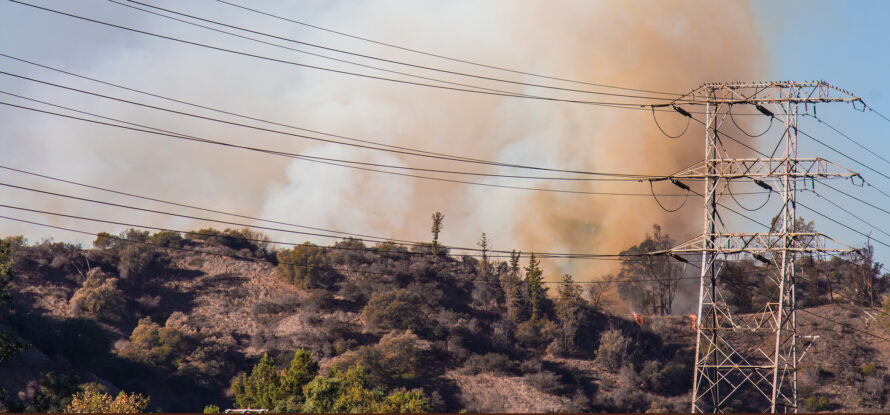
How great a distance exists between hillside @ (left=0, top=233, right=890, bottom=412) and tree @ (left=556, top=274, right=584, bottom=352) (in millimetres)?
238

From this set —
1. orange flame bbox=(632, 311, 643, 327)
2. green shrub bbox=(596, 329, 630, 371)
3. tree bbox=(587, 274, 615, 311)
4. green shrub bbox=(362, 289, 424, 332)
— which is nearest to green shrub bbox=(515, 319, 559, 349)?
green shrub bbox=(596, 329, 630, 371)

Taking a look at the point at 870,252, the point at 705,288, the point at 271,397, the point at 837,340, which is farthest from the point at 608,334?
the point at 705,288

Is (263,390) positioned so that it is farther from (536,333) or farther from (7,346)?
(536,333)

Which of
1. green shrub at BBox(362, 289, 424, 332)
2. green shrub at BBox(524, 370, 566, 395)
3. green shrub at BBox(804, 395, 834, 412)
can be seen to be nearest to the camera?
green shrub at BBox(804, 395, 834, 412)

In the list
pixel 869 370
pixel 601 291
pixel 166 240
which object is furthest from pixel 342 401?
pixel 601 291

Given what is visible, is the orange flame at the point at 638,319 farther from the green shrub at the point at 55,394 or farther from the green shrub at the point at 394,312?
the green shrub at the point at 55,394

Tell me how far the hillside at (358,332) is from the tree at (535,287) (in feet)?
2.74

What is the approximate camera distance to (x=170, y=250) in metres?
95.6

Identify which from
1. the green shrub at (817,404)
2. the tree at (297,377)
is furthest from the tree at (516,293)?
the tree at (297,377)

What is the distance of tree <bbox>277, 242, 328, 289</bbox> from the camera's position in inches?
3533

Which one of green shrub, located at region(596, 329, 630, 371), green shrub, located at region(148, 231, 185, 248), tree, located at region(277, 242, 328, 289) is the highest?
green shrub, located at region(148, 231, 185, 248)

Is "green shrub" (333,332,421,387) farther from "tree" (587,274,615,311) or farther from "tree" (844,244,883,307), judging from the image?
"tree" (844,244,883,307)

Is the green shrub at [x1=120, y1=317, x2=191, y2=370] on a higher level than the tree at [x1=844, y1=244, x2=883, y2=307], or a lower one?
lower

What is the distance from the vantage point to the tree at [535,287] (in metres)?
88.2
